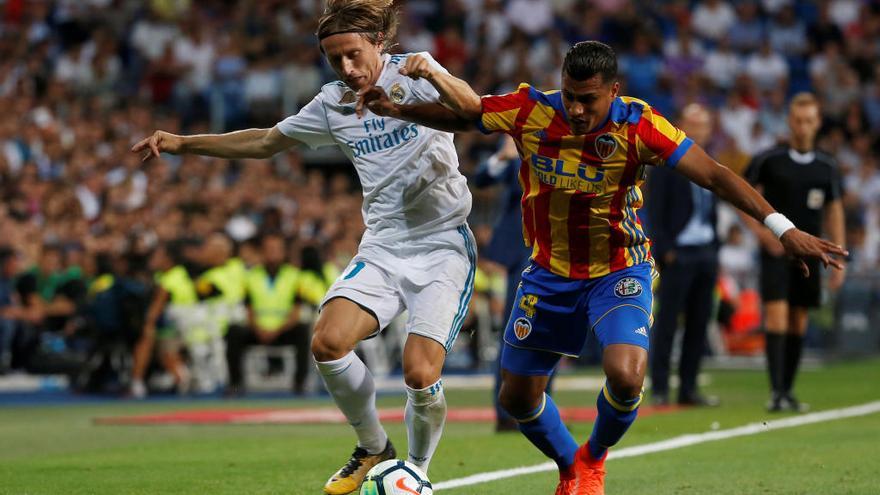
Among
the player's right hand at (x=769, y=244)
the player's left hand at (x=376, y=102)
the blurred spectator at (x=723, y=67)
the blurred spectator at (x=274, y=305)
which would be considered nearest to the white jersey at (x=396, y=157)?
the player's left hand at (x=376, y=102)

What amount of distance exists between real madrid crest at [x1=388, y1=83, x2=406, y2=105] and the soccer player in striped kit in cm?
64

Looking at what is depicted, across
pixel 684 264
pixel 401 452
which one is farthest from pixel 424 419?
pixel 684 264

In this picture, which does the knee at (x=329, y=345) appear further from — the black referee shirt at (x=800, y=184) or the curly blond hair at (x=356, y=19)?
the black referee shirt at (x=800, y=184)

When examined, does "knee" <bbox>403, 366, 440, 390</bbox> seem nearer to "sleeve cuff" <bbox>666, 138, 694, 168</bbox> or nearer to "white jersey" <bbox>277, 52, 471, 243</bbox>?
"white jersey" <bbox>277, 52, 471, 243</bbox>

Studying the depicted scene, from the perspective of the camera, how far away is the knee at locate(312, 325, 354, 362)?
22.5 ft

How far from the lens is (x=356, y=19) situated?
689 centimetres

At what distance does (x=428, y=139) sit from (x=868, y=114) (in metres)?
18.6

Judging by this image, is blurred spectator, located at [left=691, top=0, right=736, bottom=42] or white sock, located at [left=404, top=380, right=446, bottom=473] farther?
blurred spectator, located at [left=691, top=0, right=736, bottom=42]

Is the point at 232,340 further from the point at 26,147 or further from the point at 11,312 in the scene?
the point at 26,147

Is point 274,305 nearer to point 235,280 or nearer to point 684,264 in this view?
point 235,280

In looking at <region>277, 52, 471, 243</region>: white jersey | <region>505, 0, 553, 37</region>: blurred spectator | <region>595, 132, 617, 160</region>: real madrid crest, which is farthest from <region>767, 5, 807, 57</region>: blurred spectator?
<region>595, 132, 617, 160</region>: real madrid crest

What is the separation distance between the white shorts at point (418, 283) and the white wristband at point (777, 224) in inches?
65.4

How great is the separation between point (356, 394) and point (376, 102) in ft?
5.03

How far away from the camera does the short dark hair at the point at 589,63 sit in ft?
20.6
